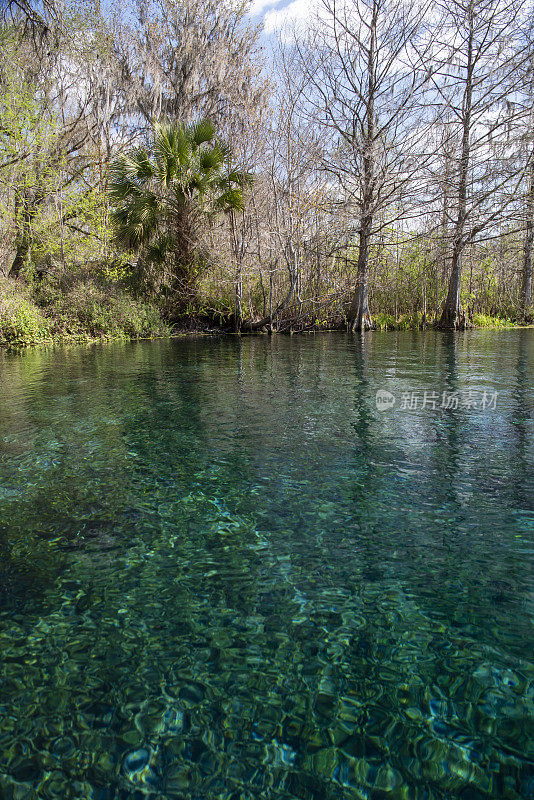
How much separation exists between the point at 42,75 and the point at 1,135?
3.42 metres

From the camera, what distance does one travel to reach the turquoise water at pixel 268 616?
1105mm

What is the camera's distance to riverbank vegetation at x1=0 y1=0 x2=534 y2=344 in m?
13.1

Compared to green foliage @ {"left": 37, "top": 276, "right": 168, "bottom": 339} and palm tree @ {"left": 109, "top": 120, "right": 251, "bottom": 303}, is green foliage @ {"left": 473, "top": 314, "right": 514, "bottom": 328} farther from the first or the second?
green foliage @ {"left": 37, "top": 276, "right": 168, "bottom": 339}

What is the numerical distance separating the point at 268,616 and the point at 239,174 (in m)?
14.4

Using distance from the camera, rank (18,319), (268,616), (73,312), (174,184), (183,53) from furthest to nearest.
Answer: (183,53) < (174,184) < (73,312) < (18,319) < (268,616)

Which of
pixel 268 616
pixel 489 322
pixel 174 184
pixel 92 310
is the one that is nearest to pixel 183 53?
pixel 174 184

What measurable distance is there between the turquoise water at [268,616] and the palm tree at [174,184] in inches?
482

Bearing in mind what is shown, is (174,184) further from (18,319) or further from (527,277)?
(527,277)

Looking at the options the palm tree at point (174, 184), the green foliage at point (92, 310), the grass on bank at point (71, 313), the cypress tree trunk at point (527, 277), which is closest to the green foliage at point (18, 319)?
the grass on bank at point (71, 313)

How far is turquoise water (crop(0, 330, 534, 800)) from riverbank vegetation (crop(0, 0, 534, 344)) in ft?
36.0

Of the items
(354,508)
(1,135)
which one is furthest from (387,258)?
(354,508)

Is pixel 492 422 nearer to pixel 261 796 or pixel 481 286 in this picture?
pixel 261 796

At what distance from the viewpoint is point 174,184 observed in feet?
46.7

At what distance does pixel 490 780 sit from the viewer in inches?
41.1
